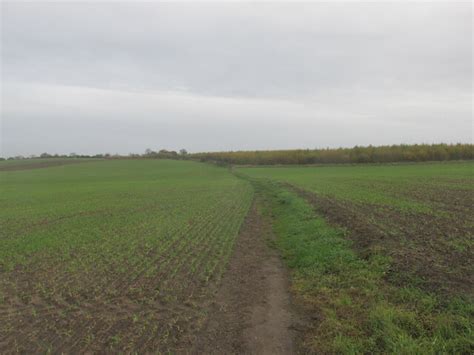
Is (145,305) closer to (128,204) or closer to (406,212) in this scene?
(406,212)

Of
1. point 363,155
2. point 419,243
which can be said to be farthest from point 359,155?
point 419,243

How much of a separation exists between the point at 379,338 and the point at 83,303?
6415 mm

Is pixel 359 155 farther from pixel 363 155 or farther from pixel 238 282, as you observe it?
pixel 238 282

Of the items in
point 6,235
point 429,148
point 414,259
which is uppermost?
point 429,148

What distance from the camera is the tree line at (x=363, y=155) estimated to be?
7612 cm

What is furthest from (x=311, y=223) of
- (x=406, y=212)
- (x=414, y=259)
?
(x=414, y=259)

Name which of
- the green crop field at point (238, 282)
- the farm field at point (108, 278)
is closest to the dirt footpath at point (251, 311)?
Answer: the green crop field at point (238, 282)

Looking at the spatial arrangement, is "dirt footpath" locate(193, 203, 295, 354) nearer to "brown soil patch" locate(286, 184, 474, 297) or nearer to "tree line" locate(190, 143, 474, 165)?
"brown soil patch" locate(286, 184, 474, 297)

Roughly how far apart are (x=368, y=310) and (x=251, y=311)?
2406 millimetres

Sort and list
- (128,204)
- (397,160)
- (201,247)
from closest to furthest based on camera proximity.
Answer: (201,247) < (128,204) < (397,160)

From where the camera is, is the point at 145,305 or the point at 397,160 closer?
the point at 145,305

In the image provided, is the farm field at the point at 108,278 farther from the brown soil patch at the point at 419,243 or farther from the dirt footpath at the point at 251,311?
the brown soil patch at the point at 419,243

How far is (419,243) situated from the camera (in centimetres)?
896

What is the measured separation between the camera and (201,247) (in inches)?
437
